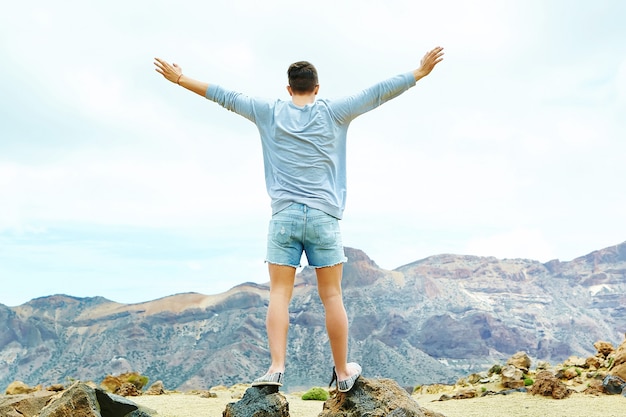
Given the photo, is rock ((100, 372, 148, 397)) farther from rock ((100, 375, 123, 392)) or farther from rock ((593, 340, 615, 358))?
rock ((593, 340, 615, 358))

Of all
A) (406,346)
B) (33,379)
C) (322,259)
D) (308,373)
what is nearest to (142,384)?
(322,259)

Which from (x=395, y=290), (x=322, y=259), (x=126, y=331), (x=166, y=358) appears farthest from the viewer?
(x=395, y=290)

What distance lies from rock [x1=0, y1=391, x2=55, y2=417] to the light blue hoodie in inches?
185

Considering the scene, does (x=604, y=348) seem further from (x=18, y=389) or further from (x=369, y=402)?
(x=18, y=389)

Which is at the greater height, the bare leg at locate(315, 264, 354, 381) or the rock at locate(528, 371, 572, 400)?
the bare leg at locate(315, 264, 354, 381)

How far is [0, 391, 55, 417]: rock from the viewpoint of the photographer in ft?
27.4

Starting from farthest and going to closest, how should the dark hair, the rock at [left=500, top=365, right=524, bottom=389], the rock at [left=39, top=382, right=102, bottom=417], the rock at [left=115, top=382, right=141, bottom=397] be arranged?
the rock at [left=115, top=382, right=141, bottom=397]
the rock at [left=500, top=365, right=524, bottom=389]
the rock at [left=39, top=382, right=102, bottom=417]
the dark hair

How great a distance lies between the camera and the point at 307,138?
6234 mm

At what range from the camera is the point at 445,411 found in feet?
35.4

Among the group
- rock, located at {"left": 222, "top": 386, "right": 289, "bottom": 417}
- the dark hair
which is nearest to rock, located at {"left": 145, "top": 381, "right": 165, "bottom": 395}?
rock, located at {"left": 222, "top": 386, "right": 289, "bottom": 417}

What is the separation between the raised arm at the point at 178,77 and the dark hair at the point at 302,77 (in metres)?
0.84

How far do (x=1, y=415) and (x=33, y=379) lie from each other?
58.0 metres

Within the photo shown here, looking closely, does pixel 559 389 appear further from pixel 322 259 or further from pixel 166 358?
pixel 166 358

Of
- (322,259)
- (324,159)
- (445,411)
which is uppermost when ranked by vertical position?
(324,159)
